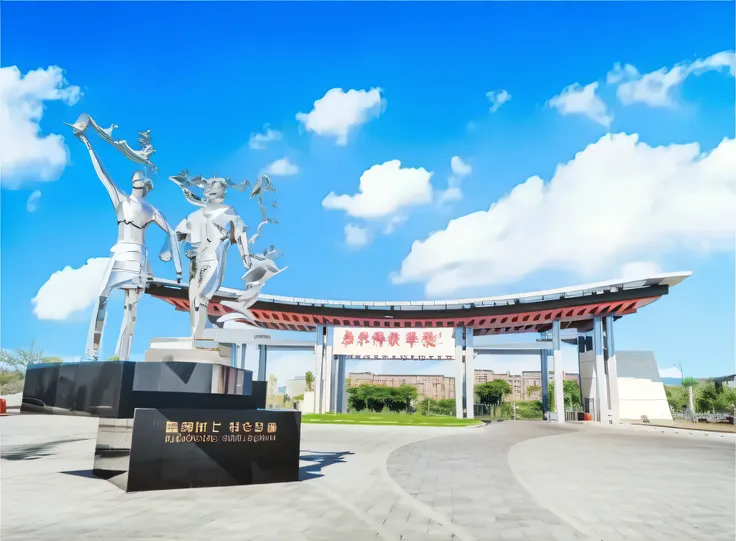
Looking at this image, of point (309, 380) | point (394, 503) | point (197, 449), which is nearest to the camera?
point (394, 503)

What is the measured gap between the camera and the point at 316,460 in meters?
13.8

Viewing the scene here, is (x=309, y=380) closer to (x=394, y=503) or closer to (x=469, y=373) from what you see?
(x=469, y=373)

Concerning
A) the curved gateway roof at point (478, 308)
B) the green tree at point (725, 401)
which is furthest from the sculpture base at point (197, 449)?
the green tree at point (725, 401)

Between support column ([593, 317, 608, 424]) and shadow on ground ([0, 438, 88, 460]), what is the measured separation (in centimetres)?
3846

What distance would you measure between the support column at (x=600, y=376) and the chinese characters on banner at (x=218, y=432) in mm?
38137

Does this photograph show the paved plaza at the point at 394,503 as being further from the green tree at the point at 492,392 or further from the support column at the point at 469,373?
the green tree at the point at 492,392

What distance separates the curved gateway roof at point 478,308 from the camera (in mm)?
38969

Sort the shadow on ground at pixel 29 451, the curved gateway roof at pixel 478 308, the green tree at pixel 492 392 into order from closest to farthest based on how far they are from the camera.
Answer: the shadow on ground at pixel 29 451, the curved gateway roof at pixel 478 308, the green tree at pixel 492 392

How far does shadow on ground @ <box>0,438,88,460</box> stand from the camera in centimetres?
1292

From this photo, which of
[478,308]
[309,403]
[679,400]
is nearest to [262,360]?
[309,403]

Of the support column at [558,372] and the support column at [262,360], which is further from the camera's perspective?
the support column at [262,360]

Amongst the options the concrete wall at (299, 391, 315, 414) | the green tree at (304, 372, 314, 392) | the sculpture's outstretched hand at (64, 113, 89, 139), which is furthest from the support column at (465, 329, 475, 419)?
the green tree at (304, 372, 314, 392)

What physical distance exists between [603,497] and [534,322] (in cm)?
3739

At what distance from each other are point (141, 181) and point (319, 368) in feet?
120
